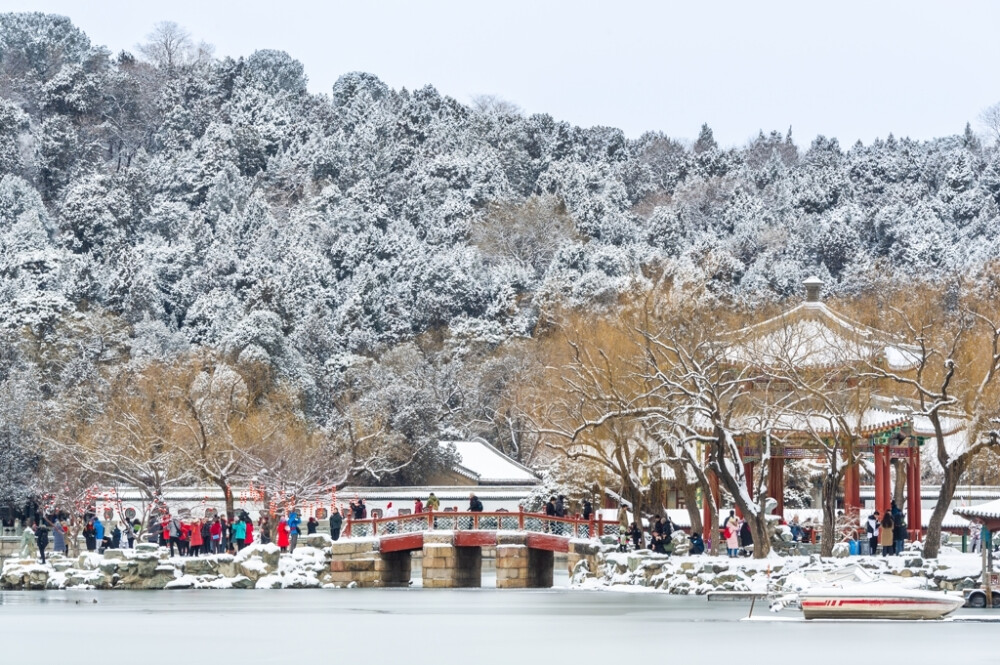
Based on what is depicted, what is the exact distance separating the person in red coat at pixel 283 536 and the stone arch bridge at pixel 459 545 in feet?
4.37

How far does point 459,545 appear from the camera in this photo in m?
48.0

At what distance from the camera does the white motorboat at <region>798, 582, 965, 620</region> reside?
3272 centimetres

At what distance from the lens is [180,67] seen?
143 m

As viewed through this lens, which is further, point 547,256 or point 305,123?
point 305,123

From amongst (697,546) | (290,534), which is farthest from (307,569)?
(697,546)

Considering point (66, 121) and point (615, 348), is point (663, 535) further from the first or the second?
point (66, 121)

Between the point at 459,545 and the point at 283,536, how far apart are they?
4.50 metres

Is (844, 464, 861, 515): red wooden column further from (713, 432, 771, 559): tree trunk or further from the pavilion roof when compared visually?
(713, 432, 771, 559): tree trunk

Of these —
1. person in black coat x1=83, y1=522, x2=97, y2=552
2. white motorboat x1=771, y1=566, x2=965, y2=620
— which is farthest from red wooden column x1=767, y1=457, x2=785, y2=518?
person in black coat x1=83, y1=522, x2=97, y2=552

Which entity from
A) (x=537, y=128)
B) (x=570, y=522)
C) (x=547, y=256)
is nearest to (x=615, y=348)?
(x=570, y=522)

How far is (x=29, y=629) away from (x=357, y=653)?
7.41 m

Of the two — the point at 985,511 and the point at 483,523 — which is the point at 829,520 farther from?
the point at 483,523

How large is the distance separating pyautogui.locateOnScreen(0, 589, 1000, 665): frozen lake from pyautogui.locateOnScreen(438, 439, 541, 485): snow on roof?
28376 millimetres

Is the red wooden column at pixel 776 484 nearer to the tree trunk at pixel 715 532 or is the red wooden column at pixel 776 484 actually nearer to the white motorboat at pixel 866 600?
the tree trunk at pixel 715 532
